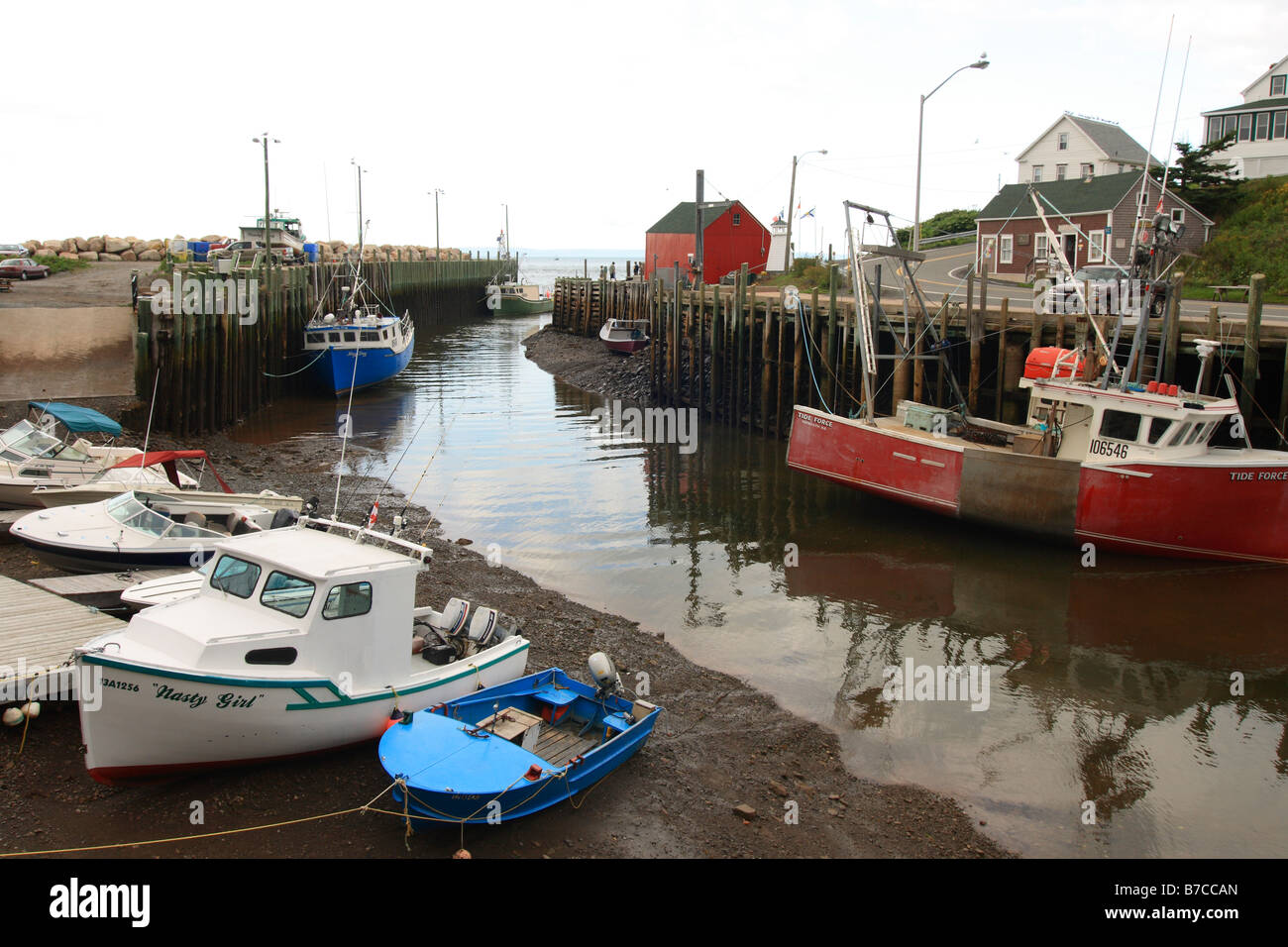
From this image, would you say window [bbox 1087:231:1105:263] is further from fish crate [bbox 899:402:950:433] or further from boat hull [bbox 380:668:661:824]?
boat hull [bbox 380:668:661:824]

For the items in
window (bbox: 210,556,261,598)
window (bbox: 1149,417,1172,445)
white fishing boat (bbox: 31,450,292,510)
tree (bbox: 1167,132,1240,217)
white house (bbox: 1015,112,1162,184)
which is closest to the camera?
window (bbox: 210,556,261,598)

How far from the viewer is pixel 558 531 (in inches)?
678

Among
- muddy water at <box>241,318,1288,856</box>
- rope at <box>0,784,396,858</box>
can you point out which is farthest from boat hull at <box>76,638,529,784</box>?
muddy water at <box>241,318,1288,856</box>

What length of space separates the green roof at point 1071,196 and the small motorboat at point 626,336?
16904 millimetres

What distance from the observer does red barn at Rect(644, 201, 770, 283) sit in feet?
144

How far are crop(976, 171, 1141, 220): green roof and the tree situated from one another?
1.99 meters

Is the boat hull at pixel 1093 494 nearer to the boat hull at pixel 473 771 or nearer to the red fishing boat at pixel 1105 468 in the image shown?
the red fishing boat at pixel 1105 468

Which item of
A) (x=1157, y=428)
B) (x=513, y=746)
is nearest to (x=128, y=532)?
(x=513, y=746)

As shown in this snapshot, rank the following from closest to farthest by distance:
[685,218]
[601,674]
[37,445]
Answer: [601,674] < [37,445] < [685,218]

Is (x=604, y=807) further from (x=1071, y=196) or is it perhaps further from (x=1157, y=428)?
(x=1071, y=196)

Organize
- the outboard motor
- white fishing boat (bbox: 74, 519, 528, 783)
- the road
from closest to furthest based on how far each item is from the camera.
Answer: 1. white fishing boat (bbox: 74, 519, 528, 783)
2. the outboard motor
3. the road

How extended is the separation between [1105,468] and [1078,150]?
132 feet

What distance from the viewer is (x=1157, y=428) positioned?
14.6m

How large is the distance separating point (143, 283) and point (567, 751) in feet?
81.5
